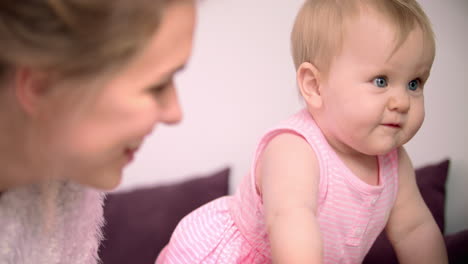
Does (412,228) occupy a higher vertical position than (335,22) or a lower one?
lower

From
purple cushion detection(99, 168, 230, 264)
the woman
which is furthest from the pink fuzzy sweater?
purple cushion detection(99, 168, 230, 264)

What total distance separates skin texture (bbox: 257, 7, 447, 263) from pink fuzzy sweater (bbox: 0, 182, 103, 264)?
1.02 feet

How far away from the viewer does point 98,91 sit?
531 millimetres

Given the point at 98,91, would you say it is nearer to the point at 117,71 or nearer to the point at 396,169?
the point at 117,71

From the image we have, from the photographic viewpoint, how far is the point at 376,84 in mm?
826

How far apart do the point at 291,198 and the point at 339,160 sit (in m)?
0.16

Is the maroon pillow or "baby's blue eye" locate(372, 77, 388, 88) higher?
"baby's blue eye" locate(372, 77, 388, 88)

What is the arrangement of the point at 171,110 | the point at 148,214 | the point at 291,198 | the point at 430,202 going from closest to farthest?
the point at 171,110 < the point at 291,198 < the point at 430,202 < the point at 148,214

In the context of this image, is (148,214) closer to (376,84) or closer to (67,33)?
(376,84)

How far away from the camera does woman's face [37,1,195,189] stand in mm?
541

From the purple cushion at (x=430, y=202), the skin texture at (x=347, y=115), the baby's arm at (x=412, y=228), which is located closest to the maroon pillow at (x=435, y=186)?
the purple cushion at (x=430, y=202)

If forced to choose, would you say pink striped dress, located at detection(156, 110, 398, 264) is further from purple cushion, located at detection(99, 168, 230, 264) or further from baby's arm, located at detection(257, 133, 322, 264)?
purple cushion, located at detection(99, 168, 230, 264)

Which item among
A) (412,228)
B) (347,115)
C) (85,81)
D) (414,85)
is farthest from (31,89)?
(412,228)

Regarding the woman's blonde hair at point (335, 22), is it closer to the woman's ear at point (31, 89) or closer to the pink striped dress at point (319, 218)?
the pink striped dress at point (319, 218)
